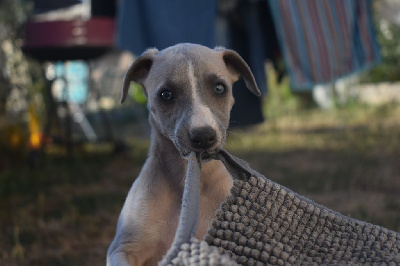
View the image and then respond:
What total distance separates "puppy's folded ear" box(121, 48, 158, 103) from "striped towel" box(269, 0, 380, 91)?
1848mm

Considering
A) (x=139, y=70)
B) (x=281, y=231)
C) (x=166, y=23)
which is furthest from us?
(x=166, y=23)

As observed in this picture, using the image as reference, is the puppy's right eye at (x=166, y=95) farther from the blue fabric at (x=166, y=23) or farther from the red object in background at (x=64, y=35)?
the red object in background at (x=64, y=35)

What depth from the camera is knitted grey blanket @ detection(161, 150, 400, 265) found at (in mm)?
1351

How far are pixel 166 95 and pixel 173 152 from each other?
0.64 ft

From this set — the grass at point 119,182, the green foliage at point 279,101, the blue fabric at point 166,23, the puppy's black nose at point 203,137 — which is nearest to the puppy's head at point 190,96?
the puppy's black nose at point 203,137

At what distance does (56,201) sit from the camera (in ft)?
13.8

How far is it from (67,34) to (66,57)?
337 millimetres

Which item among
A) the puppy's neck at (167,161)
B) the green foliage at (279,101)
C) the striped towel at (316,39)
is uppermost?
the striped towel at (316,39)

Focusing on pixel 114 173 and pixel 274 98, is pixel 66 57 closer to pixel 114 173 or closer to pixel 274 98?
pixel 114 173

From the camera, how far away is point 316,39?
373cm

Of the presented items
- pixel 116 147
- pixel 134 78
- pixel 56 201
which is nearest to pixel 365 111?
pixel 116 147

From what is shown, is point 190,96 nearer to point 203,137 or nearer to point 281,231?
Result: point 203,137

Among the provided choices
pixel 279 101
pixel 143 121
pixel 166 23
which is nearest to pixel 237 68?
pixel 166 23

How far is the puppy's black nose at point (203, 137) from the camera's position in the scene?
59.6 inches
